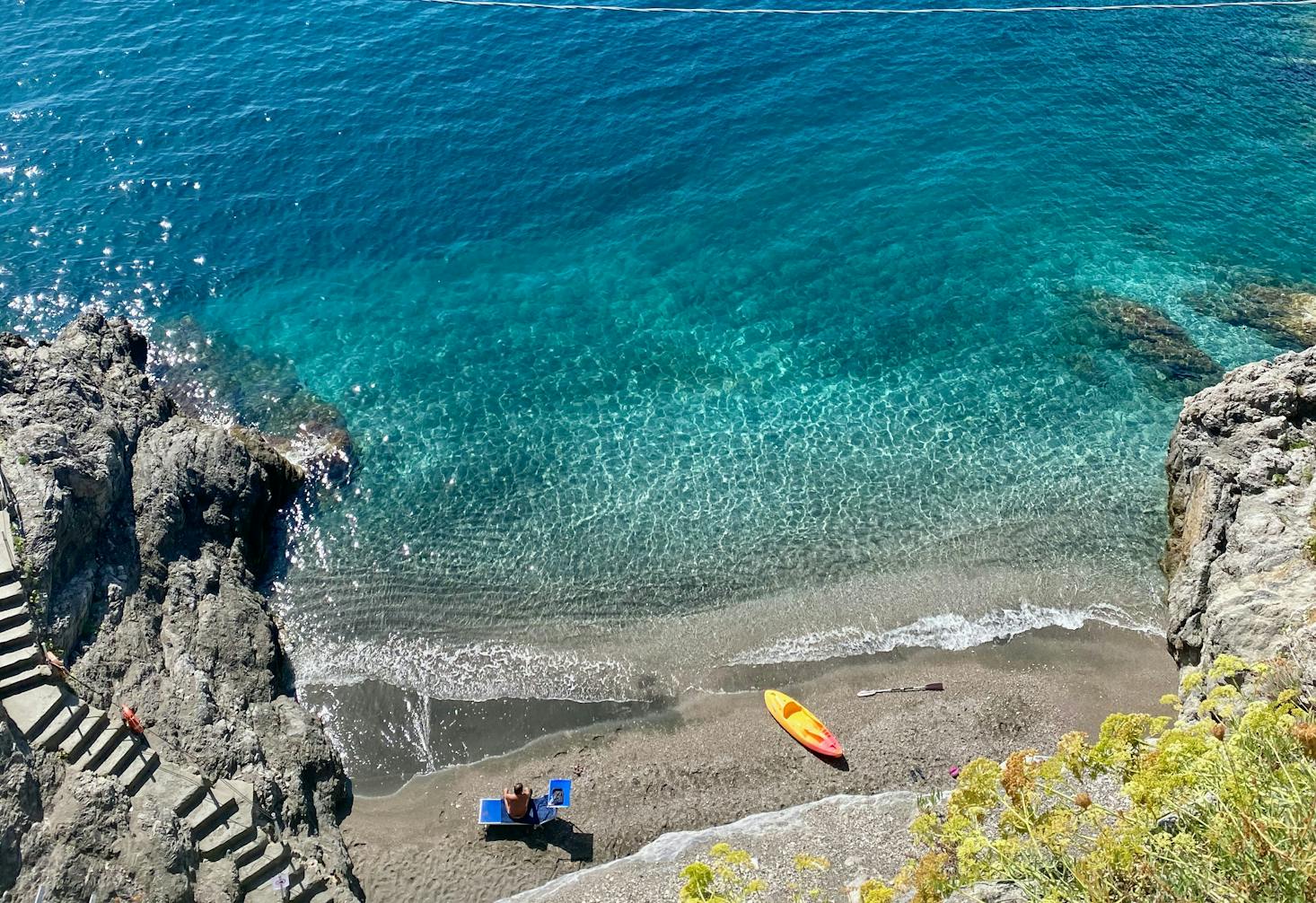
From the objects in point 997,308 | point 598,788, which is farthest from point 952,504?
point 598,788

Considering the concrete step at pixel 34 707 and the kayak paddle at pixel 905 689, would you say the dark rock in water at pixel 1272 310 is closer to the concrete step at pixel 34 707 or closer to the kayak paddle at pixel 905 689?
the kayak paddle at pixel 905 689

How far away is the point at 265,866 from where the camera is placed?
67.1ft

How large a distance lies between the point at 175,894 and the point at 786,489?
846 inches

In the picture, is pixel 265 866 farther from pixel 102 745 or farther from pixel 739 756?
pixel 739 756

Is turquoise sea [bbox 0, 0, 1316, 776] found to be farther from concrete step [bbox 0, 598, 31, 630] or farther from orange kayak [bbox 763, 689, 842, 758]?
concrete step [bbox 0, 598, 31, 630]

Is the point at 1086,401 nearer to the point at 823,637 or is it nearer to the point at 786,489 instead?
the point at 786,489

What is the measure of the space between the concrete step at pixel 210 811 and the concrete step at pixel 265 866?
126 centimetres

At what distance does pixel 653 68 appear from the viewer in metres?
51.6

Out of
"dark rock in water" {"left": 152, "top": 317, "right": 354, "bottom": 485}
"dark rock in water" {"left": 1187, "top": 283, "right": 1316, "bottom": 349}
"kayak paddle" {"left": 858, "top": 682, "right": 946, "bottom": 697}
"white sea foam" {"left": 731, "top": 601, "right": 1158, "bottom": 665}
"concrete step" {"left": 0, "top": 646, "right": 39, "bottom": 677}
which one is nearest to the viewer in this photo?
"concrete step" {"left": 0, "top": 646, "right": 39, "bottom": 677}

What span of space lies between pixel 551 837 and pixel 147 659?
1201 centimetres

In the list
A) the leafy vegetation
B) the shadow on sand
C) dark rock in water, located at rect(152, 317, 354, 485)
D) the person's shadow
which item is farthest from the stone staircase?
the shadow on sand

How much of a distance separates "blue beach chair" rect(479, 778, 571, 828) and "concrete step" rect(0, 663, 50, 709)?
36.4 ft

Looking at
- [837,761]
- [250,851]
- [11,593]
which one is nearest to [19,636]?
[11,593]

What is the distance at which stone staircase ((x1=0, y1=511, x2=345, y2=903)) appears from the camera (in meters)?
20.2
